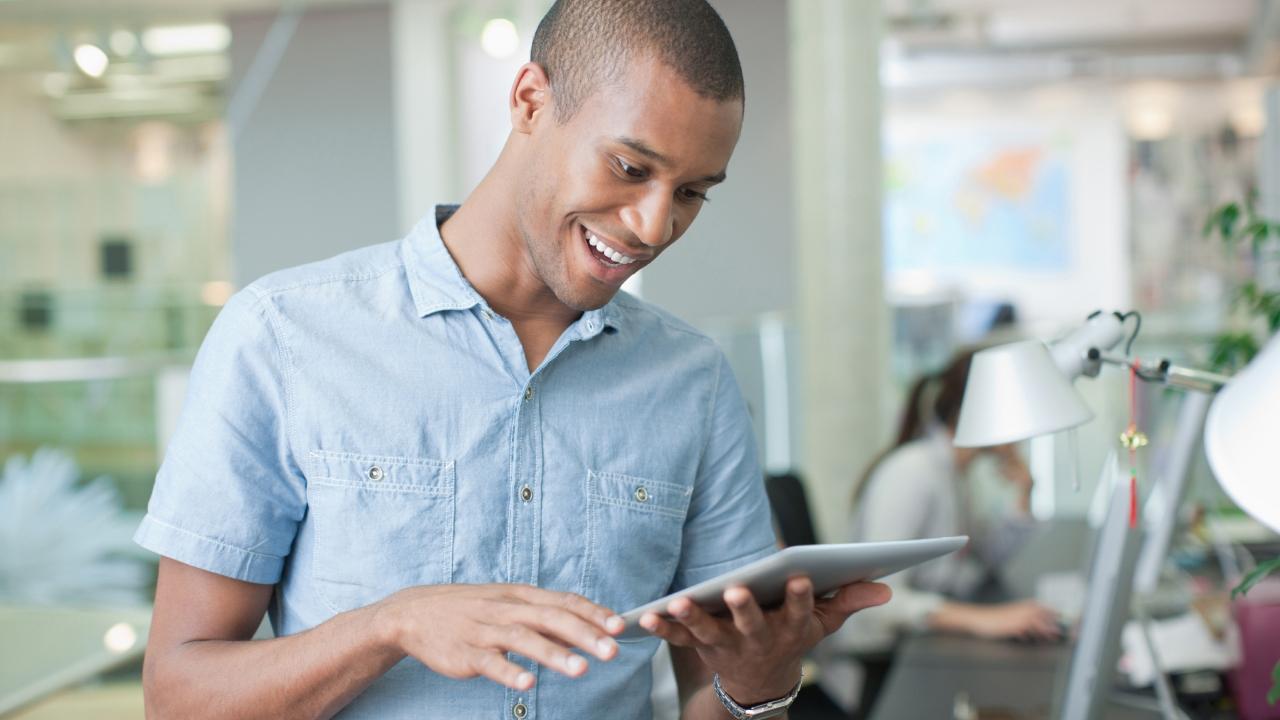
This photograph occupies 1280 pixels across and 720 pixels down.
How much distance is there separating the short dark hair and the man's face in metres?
0.01

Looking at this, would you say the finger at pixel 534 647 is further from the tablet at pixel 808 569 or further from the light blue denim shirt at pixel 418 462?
the light blue denim shirt at pixel 418 462

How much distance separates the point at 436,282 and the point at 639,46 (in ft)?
0.99

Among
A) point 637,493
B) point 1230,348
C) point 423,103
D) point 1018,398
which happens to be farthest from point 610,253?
point 423,103

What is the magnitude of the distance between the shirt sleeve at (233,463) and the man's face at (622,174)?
273 mm

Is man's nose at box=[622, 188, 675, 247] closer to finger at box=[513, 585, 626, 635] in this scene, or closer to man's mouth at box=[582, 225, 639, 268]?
man's mouth at box=[582, 225, 639, 268]

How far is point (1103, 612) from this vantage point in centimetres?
171

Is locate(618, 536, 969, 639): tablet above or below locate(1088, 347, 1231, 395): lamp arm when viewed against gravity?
below

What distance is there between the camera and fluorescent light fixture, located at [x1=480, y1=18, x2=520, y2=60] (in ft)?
11.1

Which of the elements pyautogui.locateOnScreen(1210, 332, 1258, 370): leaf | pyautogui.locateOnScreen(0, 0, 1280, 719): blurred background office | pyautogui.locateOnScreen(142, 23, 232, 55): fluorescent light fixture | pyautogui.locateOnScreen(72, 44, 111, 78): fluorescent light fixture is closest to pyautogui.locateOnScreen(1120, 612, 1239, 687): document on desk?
pyautogui.locateOnScreen(0, 0, 1280, 719): blurred background office

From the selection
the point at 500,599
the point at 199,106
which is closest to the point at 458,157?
the point at 199,106

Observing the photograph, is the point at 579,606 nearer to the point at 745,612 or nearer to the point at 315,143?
the point at 745,612

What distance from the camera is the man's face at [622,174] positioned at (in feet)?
3.65

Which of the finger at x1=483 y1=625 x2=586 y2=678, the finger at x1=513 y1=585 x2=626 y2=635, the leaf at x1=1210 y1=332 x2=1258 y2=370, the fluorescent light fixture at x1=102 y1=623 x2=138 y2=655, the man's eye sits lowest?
the fluorescent light fixture at x1=102 y1=623 x2=138 y2=655

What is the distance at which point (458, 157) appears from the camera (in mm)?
3320
